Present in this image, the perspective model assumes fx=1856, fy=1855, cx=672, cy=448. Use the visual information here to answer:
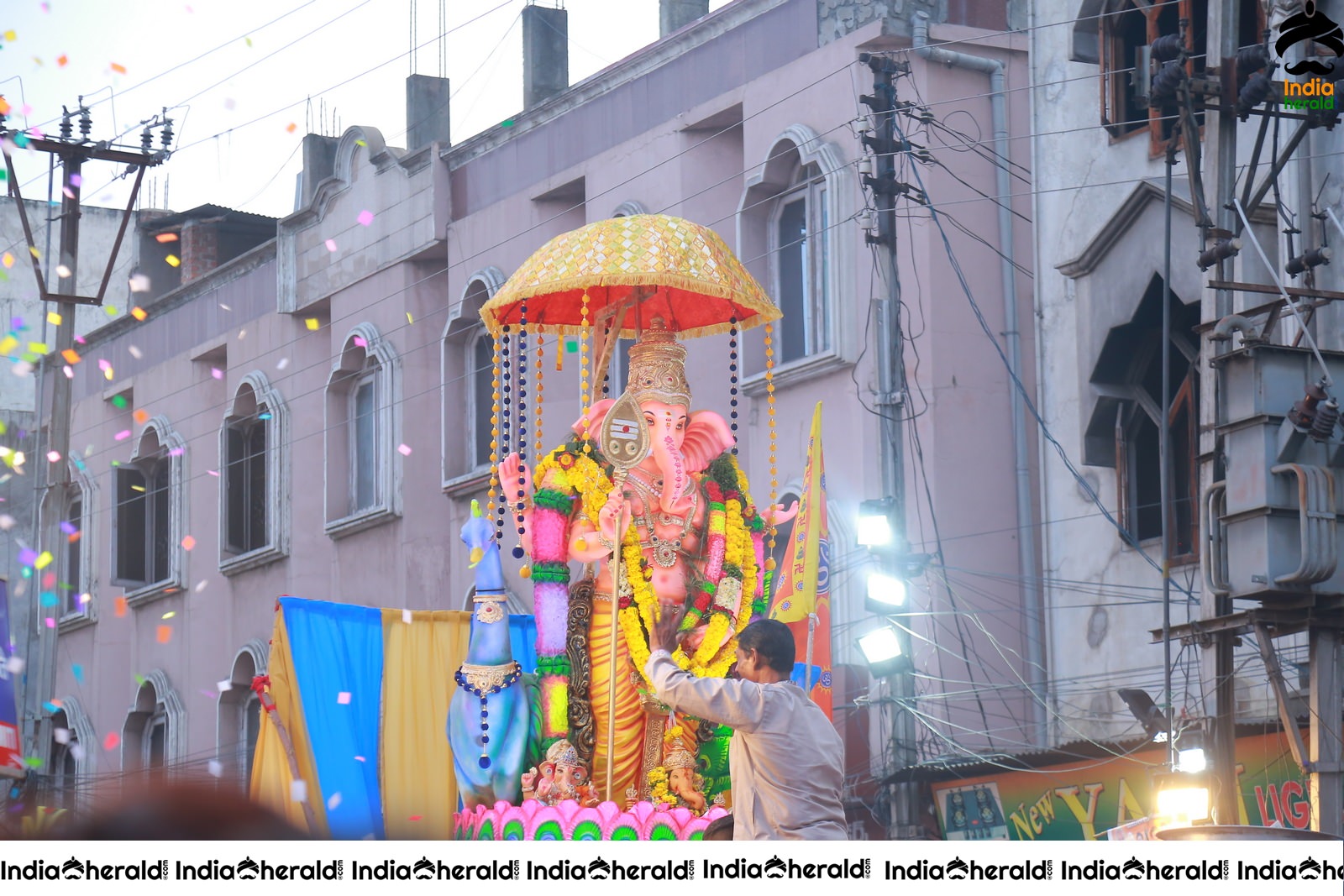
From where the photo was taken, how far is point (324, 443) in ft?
68.9

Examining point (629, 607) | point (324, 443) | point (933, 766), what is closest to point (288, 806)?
point (629, 607)

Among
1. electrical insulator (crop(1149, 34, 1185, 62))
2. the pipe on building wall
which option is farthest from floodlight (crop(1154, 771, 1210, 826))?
the pipe on building wall

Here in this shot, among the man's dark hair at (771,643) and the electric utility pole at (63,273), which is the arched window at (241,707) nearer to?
the electric utility pole at (63,273)

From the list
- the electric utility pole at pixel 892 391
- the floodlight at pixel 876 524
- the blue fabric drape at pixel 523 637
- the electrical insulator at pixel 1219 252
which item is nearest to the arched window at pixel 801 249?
the electric utility pole at pixel 892 391

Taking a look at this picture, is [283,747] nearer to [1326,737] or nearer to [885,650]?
[885,650]

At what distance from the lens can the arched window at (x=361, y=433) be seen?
1977 cm

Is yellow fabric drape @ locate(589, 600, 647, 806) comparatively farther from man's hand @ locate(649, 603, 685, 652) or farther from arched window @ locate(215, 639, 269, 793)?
arched window @ locate(215, 639, 269, 793)

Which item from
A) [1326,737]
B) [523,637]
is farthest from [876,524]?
[1326,737]

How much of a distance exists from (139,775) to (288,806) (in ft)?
23.1

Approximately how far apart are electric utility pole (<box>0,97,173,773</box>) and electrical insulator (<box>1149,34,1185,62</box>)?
33.6ft

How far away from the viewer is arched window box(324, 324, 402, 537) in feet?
64.8

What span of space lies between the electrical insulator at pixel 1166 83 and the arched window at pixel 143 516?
17.7 m

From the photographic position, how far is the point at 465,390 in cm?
1914
